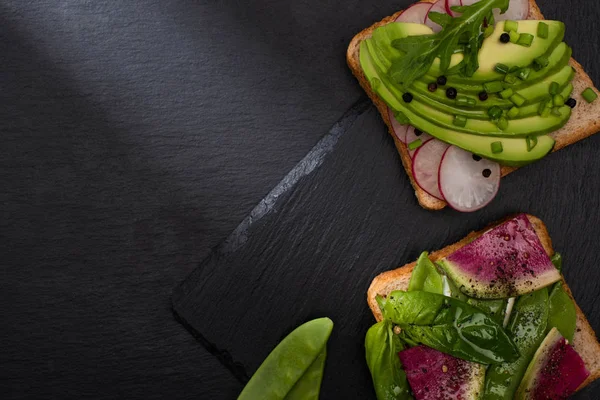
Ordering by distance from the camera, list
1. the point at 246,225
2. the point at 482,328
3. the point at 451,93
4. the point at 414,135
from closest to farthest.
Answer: the point at 482,328, the point at 451,93, the point at 414,135, the point at 246,225

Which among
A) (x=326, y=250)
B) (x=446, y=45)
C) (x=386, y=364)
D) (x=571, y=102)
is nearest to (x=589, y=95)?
(x=571, y=102)

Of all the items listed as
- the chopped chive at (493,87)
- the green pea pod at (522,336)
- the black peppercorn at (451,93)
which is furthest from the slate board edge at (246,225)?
the green pea pod at (522,336)

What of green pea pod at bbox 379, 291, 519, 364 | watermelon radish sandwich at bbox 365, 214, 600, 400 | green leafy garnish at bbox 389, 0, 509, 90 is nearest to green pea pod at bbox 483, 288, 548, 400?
watermelon radish sandwich at bbox 365, 214, 600, 400

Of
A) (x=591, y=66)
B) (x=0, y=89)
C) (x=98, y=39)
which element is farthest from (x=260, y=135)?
(x=591, y=66)

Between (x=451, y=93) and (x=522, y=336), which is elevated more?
(x=451, y=93)

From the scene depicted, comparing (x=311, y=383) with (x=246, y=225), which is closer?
(x=311, y=383)

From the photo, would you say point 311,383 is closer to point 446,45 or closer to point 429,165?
point 429,165

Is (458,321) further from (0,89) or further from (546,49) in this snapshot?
(0,89)
